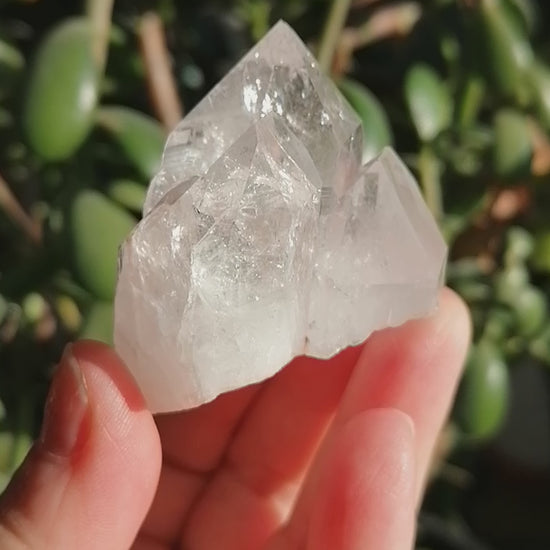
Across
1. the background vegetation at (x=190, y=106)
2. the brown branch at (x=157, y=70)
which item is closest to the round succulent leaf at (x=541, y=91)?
the background vegetation at (x=190, y=106)

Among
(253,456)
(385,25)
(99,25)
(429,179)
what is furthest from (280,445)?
(385,25)

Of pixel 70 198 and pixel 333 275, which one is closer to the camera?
pixel 333 275

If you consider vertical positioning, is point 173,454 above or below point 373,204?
below

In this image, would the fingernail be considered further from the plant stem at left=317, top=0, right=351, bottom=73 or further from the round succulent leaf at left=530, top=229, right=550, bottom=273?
the round succulent leaf at left=530, top=229, right=550, bottom=273

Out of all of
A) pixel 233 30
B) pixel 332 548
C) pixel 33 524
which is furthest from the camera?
pixel 233 30

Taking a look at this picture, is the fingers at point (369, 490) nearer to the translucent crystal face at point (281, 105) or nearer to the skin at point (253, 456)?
the skin at point (253, 456)

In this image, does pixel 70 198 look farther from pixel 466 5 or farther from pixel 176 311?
pixel 466 5

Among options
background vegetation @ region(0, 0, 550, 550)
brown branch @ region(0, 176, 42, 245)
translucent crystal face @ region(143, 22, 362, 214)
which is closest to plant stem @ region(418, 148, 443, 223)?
background vegetation @ region(0, 0, 550, 550)

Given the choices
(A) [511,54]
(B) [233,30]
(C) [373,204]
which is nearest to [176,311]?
(C) [373,204]
